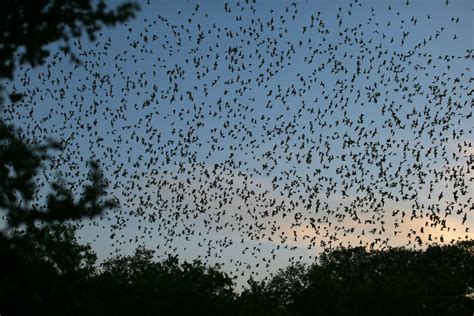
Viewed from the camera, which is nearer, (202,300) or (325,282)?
(202,300)

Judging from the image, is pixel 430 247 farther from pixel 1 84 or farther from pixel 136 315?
pixel 1 84

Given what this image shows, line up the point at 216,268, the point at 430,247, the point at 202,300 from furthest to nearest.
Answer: the point at 430,247, the point at 216,268, the point at 202,300

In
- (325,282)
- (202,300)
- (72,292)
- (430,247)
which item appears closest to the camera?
(72,292)

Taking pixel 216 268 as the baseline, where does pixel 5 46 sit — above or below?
below

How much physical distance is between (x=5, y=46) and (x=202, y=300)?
34.6m

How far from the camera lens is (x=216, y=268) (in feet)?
146

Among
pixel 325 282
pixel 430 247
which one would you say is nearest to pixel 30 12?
pixel 325 282

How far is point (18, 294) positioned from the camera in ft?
27.1

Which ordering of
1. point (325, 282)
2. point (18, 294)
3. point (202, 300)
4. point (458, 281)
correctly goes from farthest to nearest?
point (458, 281), point (325, 282), point (202, 300), point (18, 294)

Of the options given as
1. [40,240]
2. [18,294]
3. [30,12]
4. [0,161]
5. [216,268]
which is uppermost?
[216,268]

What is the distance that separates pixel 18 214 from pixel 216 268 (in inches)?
1485

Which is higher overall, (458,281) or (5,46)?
(458,281)

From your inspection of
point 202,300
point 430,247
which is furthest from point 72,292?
point 430,247

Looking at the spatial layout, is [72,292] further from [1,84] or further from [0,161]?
[1,84]
